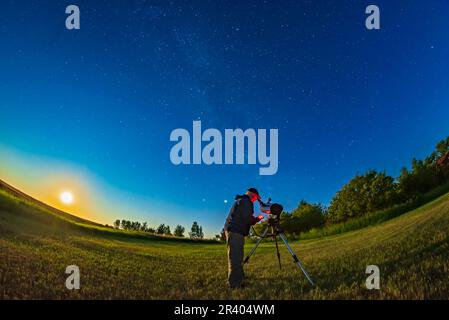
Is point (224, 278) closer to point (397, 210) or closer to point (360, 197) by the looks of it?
point (397, 210)

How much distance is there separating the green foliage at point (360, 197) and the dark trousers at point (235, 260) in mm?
53387

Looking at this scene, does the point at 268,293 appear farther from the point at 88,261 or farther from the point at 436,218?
the point at 436,218

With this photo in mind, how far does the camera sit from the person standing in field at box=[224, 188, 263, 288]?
9680 millimetres

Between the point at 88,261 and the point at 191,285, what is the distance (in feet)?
18.8

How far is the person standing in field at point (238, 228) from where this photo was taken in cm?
968

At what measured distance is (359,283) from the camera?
8.47 meters

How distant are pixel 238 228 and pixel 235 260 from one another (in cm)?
94

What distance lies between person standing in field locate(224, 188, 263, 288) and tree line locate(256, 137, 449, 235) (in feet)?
146
